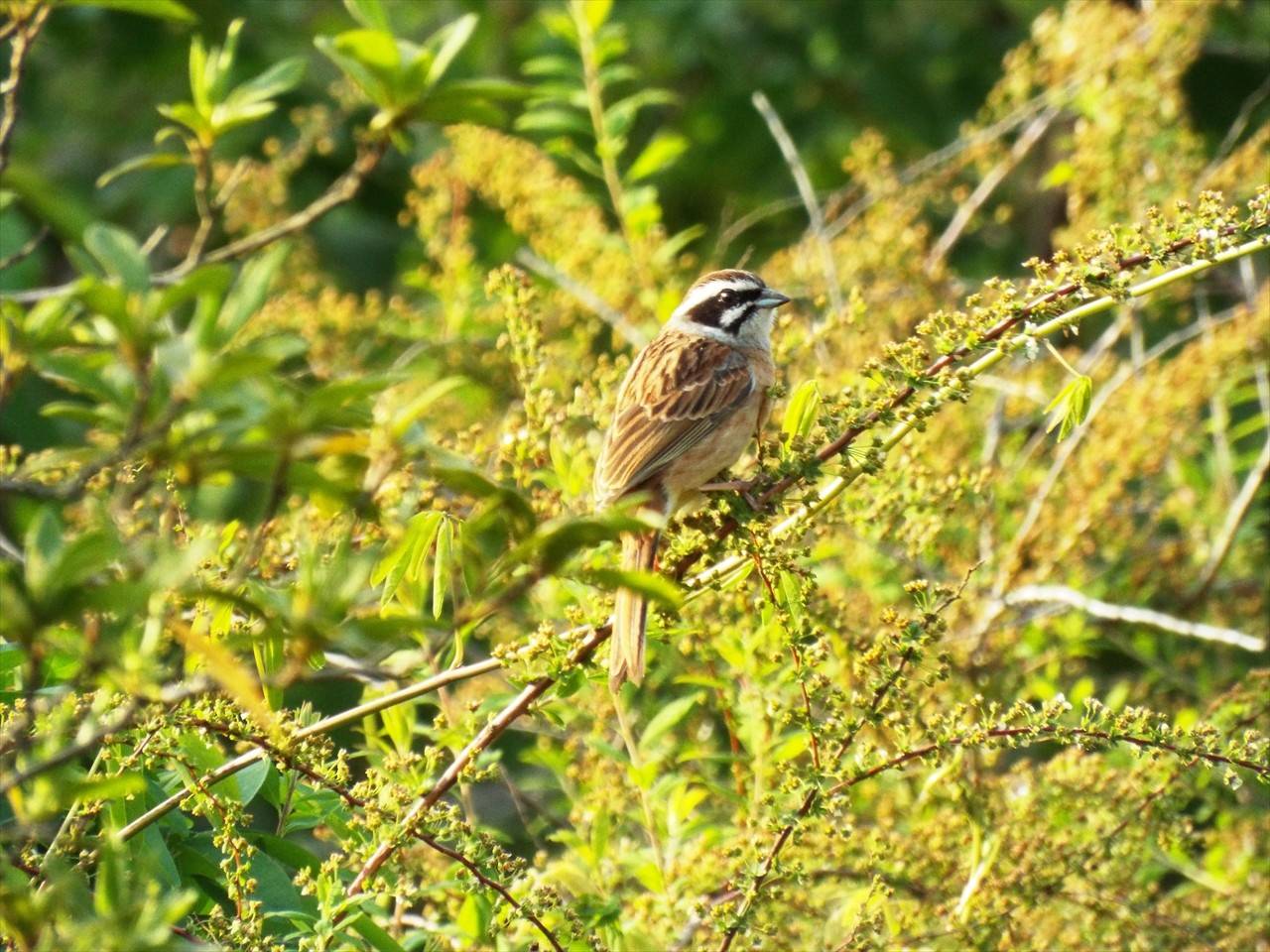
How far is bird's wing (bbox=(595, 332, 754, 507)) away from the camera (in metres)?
3.73

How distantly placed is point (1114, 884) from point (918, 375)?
136cm

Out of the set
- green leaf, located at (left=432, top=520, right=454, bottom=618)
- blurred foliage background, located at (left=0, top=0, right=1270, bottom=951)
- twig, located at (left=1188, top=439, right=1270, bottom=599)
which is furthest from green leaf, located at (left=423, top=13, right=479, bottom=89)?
twig, located at (left=1188, top=439, right=1270, bottom=599)

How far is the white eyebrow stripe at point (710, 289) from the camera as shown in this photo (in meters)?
4.52

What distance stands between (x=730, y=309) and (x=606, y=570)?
3007 millimetres

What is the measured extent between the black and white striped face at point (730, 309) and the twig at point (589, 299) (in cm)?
14

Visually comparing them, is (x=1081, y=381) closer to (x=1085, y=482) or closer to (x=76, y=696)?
(x=76, y=696)

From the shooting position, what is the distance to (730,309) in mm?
4527

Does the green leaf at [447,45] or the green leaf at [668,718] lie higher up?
the green leaf at [447,45]

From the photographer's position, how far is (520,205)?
527 centimetres

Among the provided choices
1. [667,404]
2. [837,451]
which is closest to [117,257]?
[837,451]

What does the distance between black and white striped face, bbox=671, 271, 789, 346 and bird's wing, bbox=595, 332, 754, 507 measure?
0.44 feet

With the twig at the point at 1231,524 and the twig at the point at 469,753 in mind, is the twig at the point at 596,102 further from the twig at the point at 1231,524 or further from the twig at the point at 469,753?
the twig at the point at 469,753

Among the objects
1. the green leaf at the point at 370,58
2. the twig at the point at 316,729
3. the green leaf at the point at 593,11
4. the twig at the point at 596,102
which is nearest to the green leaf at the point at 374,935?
the twig at the point at 316,729

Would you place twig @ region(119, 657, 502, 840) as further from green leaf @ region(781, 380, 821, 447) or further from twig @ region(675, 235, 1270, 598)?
green leaf @ region(781, 380, 821, 447)
